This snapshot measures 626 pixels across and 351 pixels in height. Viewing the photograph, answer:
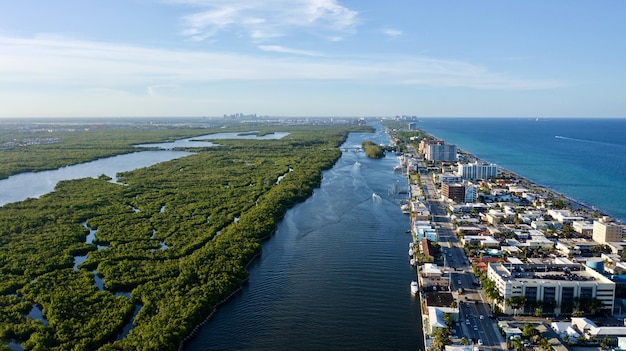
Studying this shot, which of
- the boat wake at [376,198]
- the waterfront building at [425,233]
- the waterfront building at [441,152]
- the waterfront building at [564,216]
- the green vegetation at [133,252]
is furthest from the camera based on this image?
the waterfront building at [441,152]

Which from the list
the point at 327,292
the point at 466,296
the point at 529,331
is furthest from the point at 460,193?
the point at 529,331

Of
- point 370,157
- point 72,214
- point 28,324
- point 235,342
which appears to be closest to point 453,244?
point 235,342

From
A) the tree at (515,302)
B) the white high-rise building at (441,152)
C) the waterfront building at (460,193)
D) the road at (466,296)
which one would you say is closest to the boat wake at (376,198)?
the waterfront building at (460,193)

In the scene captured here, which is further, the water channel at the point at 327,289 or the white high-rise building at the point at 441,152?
the white high-rise building at the point at 441,152

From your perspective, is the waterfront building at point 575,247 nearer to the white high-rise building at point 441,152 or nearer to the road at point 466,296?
the road at point 466,296

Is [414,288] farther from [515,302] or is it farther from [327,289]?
[515,302]

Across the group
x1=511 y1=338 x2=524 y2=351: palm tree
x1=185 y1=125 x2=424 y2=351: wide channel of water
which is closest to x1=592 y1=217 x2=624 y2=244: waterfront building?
x1=185 y1=125 x2=424 y2=351: wide channel of water
